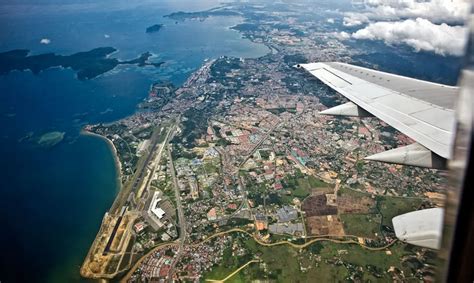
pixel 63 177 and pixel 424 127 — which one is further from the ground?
pixel 424 127

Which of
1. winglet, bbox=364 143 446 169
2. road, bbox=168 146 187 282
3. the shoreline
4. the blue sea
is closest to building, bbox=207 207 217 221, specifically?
road, bbox=168 146 187 282

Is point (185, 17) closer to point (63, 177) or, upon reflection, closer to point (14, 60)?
point (14, 60)

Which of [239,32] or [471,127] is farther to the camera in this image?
[239,32]

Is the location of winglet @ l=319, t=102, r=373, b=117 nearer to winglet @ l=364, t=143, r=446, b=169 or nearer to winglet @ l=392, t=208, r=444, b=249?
winglet @ l=364, t=143, r=446, b=169

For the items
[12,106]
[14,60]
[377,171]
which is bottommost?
[377,171]

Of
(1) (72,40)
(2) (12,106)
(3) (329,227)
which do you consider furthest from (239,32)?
(3) (329,227)

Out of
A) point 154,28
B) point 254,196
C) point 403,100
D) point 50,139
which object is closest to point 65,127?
point 50,139

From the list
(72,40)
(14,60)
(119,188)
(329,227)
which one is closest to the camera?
(329,227)
